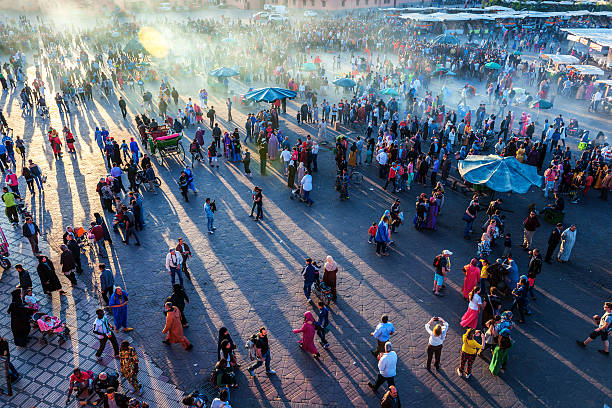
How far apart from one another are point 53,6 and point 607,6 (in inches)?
3085

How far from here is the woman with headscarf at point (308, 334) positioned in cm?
833

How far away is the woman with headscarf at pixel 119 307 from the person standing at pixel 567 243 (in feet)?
37.5

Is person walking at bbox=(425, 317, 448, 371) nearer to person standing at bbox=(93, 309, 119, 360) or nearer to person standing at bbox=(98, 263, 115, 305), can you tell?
person standing at bbox=(93, 309, 119, 360)

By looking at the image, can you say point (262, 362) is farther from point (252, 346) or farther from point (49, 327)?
point (49, 327)

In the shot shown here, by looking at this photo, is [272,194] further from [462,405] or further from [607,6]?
[607,6]

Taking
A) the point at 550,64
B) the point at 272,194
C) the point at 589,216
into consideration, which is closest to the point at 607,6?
the point at 550,64

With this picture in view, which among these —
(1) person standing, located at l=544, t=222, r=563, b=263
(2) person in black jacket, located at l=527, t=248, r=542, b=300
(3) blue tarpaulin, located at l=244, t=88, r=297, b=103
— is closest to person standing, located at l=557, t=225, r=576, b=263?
(1) person standing, located at l=544, t=222, r=563, b=263

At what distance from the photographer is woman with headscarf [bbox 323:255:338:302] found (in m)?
9.89

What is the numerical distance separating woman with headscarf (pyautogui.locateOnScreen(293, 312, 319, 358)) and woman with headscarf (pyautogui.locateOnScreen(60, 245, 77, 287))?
5.95m

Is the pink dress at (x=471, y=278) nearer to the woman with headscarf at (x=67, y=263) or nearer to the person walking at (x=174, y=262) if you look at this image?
the person walking at (x=174, y=262)

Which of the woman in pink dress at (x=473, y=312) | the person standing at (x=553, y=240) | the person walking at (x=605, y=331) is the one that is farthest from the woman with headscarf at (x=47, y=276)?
the person standing at (x=553, y=240)

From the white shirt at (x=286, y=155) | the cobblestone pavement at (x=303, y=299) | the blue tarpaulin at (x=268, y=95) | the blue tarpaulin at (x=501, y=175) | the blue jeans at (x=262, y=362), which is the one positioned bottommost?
the cobblestone pavement at (x=303, y=299)

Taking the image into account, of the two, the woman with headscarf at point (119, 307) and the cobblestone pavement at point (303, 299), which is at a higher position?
the woman with headscarf at point (119, 307)

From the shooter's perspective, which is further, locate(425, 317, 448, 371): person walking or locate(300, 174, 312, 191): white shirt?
locate(300, 174, 312, 191): white shirt
